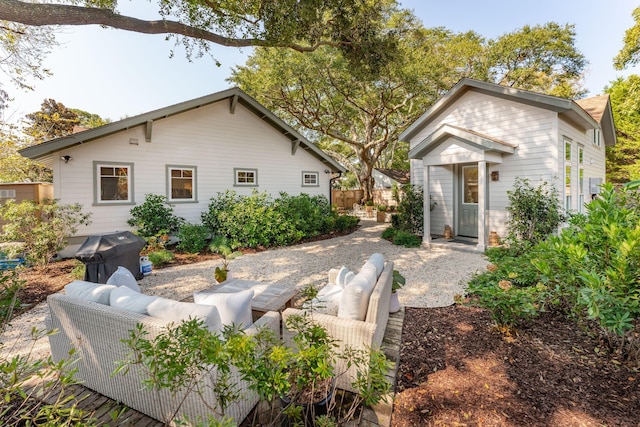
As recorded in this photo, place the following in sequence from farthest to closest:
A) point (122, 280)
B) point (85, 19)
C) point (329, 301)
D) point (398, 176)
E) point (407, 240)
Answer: point (398, 176) → point (407, 240) → point (85, 19) → point (122, 280) → point (329, 301)

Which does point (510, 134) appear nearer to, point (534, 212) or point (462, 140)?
point (462, 140)

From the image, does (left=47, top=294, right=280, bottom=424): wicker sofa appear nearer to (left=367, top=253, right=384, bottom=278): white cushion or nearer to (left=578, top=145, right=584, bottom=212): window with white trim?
(left=367, top=253, right=384, bottom=278): white cushion

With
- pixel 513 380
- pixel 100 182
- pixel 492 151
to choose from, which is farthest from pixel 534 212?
pixel 100 182

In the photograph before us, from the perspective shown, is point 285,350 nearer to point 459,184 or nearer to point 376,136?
point 459,184

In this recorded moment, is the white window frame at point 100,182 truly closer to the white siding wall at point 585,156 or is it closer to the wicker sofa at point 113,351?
the wicker sofa at point 113,351

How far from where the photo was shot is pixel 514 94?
7.84m

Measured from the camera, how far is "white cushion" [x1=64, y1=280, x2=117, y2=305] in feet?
8.35

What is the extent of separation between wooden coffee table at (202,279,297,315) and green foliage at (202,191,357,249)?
4.85 meters

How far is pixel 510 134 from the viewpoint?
8336mm

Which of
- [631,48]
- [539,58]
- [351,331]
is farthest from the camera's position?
[539,58]

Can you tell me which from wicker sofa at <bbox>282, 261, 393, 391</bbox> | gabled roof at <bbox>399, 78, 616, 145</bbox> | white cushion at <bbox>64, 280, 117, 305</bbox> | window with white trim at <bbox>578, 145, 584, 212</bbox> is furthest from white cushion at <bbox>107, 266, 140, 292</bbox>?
window with white trim at <bbox>578, 145, 584, 212</bbox>

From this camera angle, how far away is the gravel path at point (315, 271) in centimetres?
457

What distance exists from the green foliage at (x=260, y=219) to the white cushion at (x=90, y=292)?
6.20 m

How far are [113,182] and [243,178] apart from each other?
14.0 ft
